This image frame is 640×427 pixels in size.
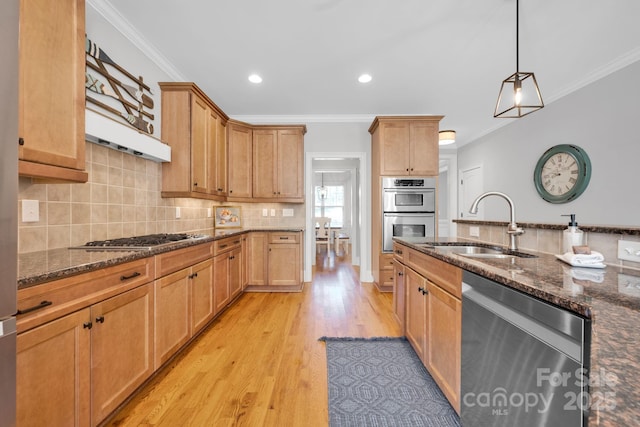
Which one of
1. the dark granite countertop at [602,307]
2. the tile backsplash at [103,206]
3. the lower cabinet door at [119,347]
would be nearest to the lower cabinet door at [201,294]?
the lower cabinet door at [119,347]

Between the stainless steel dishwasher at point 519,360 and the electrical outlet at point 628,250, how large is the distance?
0.59 metres

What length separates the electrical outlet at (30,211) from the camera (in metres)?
1.39

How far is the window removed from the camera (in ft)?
29.3

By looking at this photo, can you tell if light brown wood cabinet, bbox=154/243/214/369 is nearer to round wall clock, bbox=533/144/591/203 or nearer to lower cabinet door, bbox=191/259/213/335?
lower cabinet door, bbox=191/259/213/335

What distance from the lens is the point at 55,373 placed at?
1.04 meters

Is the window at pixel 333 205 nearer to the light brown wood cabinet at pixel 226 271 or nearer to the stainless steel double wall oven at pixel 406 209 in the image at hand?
the stainless steel double wall oven at pixel 406 209

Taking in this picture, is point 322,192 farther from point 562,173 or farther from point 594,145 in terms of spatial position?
point 594,145

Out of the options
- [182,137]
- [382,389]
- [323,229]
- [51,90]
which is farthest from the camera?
[323,229]

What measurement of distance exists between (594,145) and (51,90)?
5.01m

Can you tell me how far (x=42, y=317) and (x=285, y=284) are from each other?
108 inches

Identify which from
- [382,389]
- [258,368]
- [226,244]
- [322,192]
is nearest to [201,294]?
[226,244]

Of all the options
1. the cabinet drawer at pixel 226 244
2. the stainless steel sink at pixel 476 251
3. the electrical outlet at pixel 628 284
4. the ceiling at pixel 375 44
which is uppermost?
the ceiling at pixel 375 44

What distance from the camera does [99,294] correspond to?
124 centimetres

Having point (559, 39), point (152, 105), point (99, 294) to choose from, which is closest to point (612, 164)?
point (559, 39)
